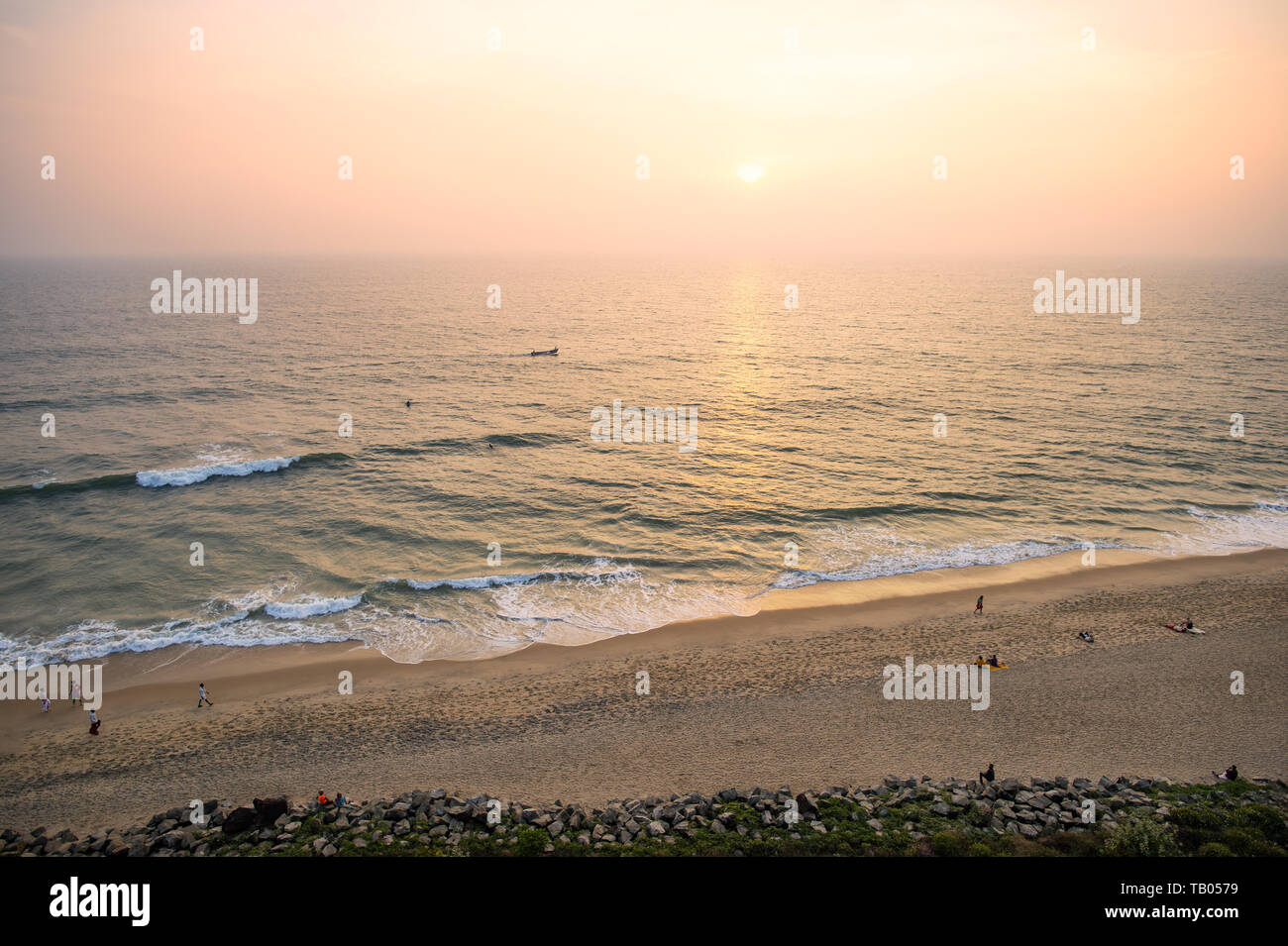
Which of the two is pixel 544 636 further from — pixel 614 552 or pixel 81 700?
pixel 81 700

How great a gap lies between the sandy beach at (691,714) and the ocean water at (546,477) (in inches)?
106

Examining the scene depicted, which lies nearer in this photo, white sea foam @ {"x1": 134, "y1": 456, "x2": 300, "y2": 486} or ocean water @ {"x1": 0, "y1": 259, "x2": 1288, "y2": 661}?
ocean water @ {"x1": 0, "y1": 259, "x2": 1288, "y2": 661}

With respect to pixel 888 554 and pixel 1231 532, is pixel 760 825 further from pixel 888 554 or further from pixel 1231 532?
pixel 1231 532

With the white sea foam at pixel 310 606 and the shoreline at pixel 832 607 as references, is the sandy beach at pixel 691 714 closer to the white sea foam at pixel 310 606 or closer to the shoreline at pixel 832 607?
the shoreline at pixel 832 607

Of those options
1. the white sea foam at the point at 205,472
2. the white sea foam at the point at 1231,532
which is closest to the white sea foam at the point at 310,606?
the white sea foam at the point at 205,472

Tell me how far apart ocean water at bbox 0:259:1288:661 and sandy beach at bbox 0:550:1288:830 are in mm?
2691

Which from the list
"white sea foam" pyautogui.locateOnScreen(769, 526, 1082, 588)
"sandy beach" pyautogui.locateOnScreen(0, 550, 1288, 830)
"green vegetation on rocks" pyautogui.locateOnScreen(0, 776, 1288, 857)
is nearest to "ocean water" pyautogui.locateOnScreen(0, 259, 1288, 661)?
"white sea foam" pyautogui.locateOnScreen(769, 526, 1082, 588)

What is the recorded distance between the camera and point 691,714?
2559 cm

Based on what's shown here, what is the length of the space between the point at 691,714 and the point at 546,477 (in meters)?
26.8

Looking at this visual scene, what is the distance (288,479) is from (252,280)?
185 m

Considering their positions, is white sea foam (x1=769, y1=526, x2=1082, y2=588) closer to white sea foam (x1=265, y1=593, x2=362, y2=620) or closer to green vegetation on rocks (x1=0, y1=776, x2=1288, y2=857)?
green vegetation on rocks (x1=0, y1=776, x2=1288, y2=857)

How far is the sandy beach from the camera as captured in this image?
22.1 metres

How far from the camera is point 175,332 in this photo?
10075 centimetres
